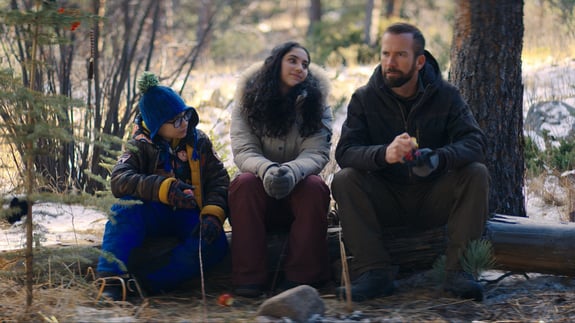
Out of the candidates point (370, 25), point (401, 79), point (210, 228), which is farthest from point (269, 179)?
point (370, 25)

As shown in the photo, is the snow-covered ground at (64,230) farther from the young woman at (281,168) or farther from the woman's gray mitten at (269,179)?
the woman's gray mitten at (269,179)

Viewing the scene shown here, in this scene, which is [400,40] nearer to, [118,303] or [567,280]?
[567,280]

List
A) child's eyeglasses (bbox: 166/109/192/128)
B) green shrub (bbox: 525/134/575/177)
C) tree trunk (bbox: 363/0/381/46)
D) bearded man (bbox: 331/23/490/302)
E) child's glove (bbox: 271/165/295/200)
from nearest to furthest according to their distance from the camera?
bearded man (bbox: 331/23/490/302), child's glove (bbox: 271/165/295/200), child's eyeglasses (bbox: 166/109/192/128), green shrub (bbox: 525/134/575/177), tree trunk (bbox: 363/0/381/46)

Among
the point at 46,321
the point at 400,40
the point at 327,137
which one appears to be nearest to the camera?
the point at 46,321

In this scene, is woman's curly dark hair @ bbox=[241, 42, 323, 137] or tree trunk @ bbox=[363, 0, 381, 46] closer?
woman's curly dark hair @ bbox=[241, 42, 323, 137]

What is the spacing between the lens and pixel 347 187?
3.94 meters

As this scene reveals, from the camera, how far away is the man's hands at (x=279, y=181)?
3906 millimetres

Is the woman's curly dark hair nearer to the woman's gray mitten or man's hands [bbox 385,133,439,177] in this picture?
the woman's gray mitten

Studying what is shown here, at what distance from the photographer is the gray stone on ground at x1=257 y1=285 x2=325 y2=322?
3275mm

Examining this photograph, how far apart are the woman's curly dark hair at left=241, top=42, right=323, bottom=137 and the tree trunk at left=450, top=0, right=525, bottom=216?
1076 mm

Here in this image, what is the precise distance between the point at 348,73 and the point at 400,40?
8.60 m

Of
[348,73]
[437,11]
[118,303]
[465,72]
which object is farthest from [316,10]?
[118,303]

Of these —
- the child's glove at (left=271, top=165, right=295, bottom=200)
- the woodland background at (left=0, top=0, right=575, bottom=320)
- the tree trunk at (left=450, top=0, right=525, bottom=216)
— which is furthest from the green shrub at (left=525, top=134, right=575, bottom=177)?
the child's glove at (left=271, top=165, right=295, bottom=200)

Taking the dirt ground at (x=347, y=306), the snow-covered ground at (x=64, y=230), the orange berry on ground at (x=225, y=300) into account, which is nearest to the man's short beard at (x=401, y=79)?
the dirt ground at (x=347, y=306)
